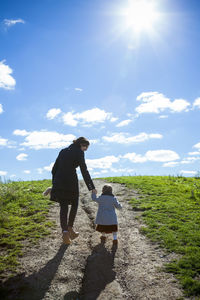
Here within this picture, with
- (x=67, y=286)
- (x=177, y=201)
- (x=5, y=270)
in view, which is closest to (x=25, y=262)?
(x=5, y=270)

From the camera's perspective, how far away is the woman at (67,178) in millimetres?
7121

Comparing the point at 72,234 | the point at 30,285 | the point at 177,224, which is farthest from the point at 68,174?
the point at 177,224

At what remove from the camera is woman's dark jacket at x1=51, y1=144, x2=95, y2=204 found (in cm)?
712

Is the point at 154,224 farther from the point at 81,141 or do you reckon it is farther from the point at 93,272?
the point at 81,141

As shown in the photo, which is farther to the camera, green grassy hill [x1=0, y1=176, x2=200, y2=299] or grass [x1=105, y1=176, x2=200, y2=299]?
green grassy hill [x1=0, y1=176, x2=200, y2=299]

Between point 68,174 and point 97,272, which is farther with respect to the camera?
point 68,174

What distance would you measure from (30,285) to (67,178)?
289cm

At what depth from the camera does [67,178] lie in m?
7.16

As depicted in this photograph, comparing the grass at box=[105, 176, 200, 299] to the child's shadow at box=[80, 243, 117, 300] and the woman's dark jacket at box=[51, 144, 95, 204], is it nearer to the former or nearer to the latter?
the child's shadow at box=[80, 243, 117, 300]

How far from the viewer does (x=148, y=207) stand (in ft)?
38.3

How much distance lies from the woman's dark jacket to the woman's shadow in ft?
6.27

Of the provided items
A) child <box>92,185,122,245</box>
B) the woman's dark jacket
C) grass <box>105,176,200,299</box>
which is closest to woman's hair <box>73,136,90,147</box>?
the woman's dark jacket

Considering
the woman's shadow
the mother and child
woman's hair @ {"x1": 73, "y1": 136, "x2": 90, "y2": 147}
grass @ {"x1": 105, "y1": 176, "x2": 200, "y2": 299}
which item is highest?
woman's hair @ {"x1": 73, "y1": 136, "x2": 90, "y2": 147}

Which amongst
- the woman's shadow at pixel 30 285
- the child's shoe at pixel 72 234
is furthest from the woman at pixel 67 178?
the woman's shadow at pixel 30 285
